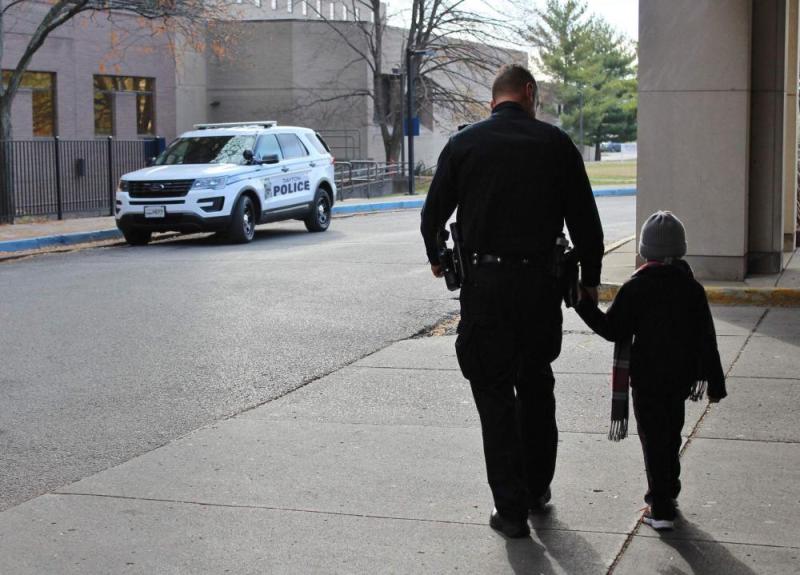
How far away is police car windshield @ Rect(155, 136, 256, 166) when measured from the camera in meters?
20.3

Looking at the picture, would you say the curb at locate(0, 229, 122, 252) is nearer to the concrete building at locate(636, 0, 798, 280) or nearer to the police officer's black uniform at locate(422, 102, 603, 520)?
the concrete building at locate(636, 0, 798, 280)

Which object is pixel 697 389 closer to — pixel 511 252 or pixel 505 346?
pixel 505 346

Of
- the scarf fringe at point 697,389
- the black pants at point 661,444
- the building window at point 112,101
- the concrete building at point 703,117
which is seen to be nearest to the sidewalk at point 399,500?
the black pants at point 661,444

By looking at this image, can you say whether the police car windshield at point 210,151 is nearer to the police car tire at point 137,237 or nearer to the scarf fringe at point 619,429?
the police car tire at point 137,237

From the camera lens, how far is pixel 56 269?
16219mm

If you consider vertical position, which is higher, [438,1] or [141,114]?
[438,1]

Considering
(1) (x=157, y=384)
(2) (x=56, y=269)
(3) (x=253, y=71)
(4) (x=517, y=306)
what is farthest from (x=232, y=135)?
(3) (x=253, y=71)

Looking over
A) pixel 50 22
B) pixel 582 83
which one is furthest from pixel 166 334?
pixel 582 83

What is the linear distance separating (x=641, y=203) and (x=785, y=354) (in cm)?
371

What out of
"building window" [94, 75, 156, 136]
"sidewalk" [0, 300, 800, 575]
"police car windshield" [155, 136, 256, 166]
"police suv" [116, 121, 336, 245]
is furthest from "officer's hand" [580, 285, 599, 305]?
"building window" [94, 75, 156, 136]

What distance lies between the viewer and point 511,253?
4984mm

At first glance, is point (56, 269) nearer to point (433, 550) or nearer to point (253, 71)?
point (433, 550)

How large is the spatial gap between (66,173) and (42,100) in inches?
346

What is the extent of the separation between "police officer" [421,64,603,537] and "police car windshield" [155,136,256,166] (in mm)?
15441
